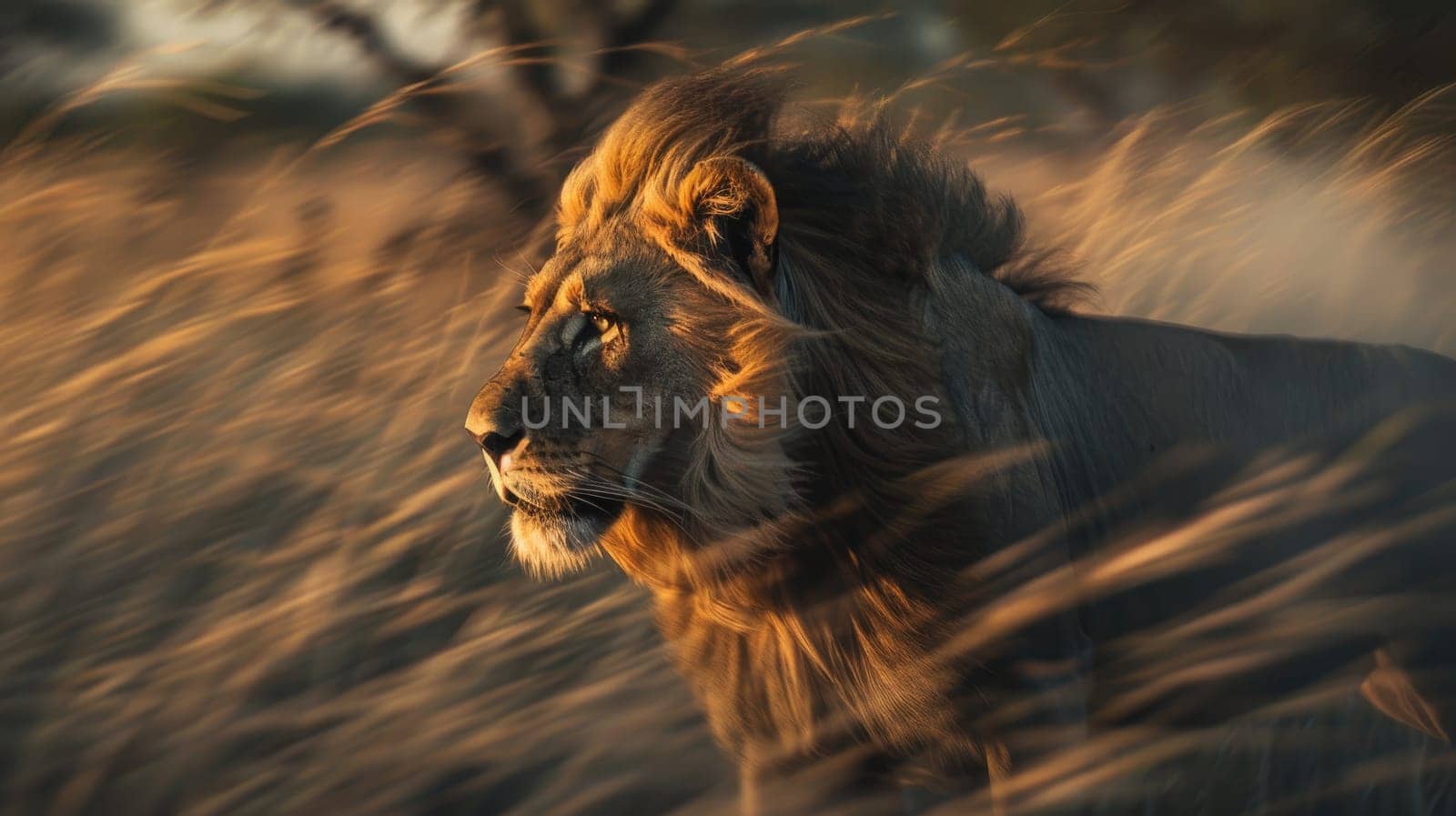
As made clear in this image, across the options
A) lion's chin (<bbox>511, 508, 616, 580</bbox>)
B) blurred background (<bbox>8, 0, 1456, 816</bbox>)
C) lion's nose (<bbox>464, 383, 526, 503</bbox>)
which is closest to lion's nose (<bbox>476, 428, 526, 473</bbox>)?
lion's nose (<bbox>464, 383, 526, 503</bbox>)

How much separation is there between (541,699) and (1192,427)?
77.1 inches

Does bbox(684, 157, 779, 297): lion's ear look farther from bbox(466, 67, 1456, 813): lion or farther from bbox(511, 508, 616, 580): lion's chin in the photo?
bbox(511, 508, 616, 580): lion's chin

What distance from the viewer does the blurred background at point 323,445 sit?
12.0 ft

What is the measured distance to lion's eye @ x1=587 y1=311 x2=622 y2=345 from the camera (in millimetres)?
2391

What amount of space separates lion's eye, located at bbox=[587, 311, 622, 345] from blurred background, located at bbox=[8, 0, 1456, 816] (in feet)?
5.20

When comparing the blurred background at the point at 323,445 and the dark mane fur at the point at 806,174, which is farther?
the blurred background at the point at 323,445

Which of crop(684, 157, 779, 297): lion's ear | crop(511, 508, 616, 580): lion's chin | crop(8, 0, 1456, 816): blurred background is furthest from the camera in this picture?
crop(8, 0, 1456, 816): blurred background

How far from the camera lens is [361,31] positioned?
3.95m

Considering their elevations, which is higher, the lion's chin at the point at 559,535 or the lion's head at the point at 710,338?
the lion's head at the point at 710,338

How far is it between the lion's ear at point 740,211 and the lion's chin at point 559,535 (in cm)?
54

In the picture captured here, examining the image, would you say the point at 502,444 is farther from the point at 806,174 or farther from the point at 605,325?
the point at 806,174

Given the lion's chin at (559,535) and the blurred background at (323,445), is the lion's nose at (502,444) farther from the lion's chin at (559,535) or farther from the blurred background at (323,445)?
the blurred background at (323,445)

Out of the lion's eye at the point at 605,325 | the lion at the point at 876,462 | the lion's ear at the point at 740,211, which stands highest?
the lion's ear at the point at 740,211

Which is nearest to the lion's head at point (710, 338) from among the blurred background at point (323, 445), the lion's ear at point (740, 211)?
the lion's ear at point (740, 211)
